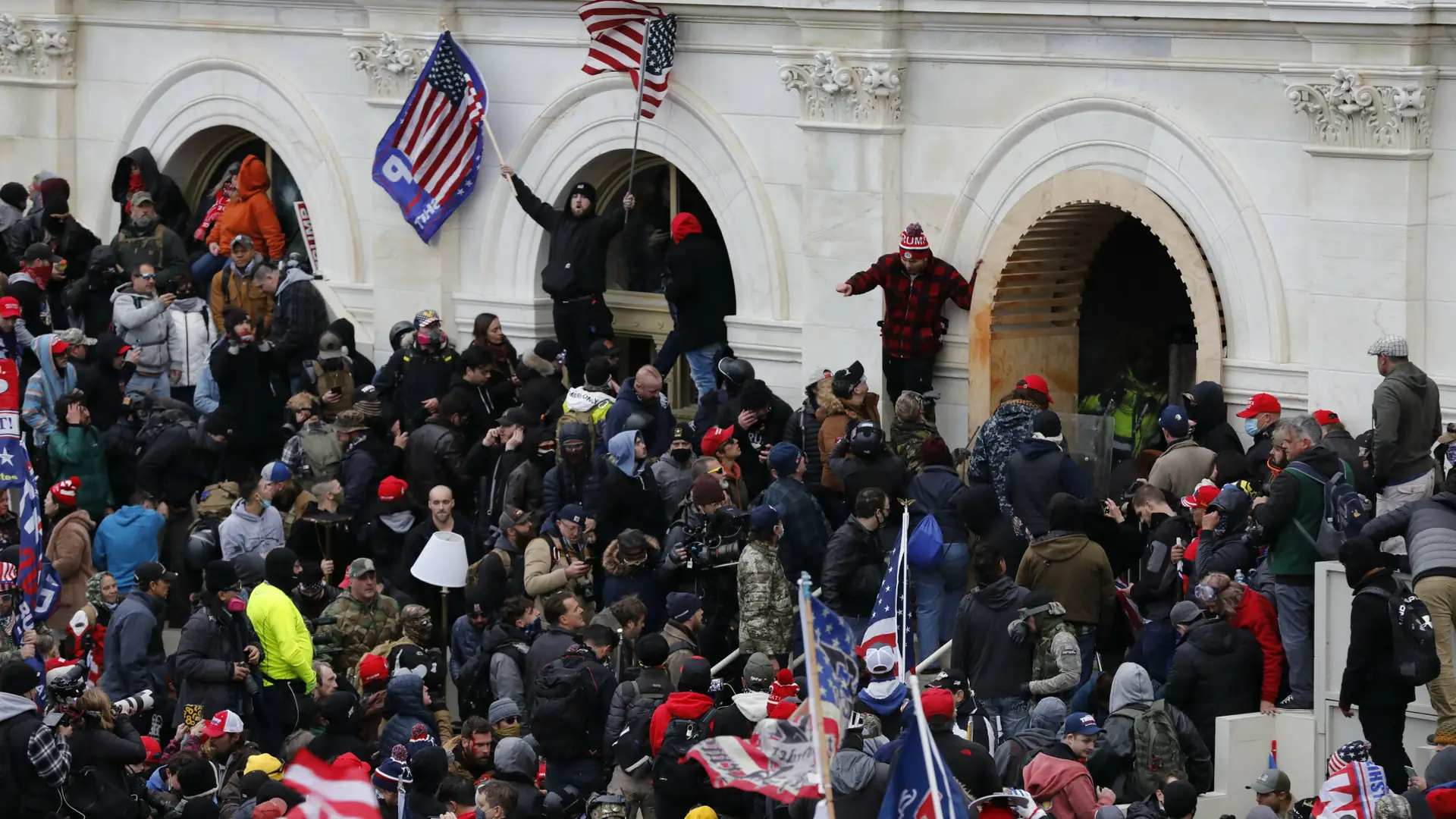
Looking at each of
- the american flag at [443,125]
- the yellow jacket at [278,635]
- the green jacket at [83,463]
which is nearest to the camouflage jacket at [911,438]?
the yellow jacket at [278,635]

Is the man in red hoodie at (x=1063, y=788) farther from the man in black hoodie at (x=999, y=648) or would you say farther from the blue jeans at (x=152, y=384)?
the blue jeans at (x=152, y=384)

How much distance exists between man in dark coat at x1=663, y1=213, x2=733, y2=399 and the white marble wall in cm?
15

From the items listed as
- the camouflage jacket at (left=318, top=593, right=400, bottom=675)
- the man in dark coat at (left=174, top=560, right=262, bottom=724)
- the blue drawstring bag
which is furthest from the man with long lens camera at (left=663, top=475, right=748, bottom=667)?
the man in dark coat at (left=174, top=560, right=262, bottom=724)

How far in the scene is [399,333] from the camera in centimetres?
2184

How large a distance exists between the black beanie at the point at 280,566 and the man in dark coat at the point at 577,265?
4754 mm

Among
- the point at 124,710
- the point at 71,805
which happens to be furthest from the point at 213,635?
the point at 71,805

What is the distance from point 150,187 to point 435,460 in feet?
21.2

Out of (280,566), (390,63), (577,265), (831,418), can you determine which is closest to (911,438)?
(831,418)

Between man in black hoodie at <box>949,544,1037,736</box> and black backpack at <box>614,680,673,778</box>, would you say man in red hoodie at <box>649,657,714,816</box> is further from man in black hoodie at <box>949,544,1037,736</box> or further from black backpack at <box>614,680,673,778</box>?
man in black hoodie at <box>949,544,1037,736</box>

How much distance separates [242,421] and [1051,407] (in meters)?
6.12

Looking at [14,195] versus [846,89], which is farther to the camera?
[14,195]

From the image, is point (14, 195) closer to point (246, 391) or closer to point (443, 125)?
point (246, 391)

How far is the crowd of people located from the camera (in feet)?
49.5

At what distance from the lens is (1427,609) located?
15125mm
